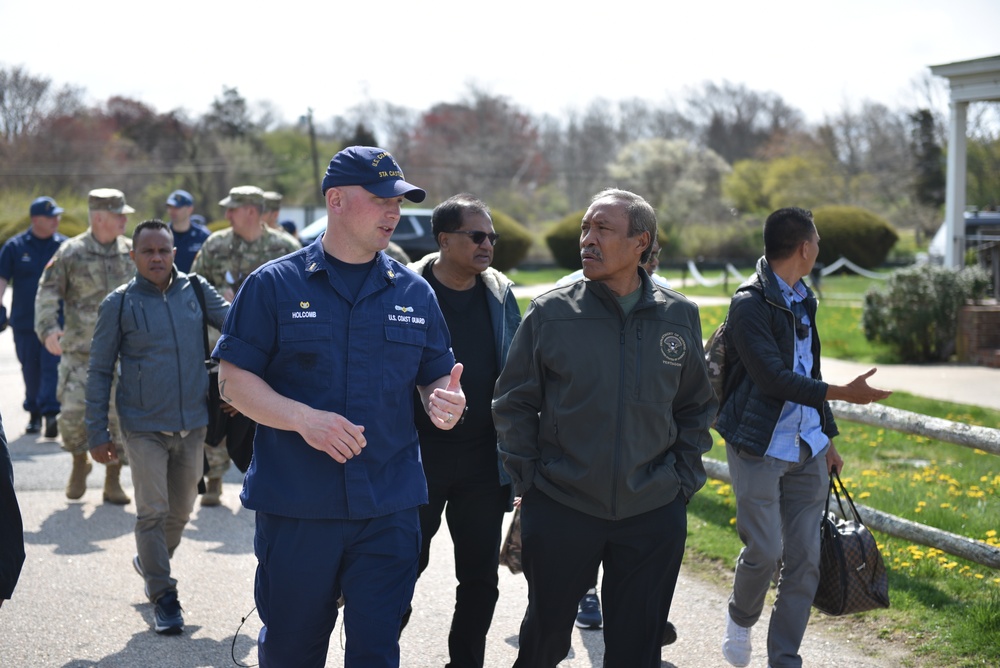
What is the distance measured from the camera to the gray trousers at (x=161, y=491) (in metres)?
5.44

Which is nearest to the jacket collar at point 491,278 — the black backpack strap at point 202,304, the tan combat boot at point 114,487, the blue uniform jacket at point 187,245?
the black backpack strap at point 202,304

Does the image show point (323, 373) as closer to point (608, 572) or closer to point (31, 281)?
point (608, 572)

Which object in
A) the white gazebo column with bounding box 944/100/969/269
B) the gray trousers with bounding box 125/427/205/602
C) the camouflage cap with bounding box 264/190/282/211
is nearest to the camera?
the gray trousers with bounding box 125/427/205/602

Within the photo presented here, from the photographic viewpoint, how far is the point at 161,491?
5.55 meters

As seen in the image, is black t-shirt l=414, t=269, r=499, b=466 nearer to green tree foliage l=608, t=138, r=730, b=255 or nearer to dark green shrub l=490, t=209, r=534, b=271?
dark green shrub l=490, t=209, r=534, b=271

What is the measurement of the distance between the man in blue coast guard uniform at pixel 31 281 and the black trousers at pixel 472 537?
7.62 m

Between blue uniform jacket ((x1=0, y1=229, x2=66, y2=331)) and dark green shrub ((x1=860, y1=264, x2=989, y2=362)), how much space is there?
11.4 metres

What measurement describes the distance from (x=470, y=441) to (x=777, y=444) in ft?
4.35

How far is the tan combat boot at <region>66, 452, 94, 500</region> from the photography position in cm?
824

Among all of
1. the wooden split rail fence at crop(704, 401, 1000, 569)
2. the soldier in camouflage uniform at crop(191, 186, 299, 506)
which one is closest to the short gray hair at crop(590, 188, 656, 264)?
the wooden split rail fence at crop(704, 401, 1000, 569)

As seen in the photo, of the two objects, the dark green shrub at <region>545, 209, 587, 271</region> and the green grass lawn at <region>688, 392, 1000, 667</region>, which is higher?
the dark green shrub at <region>545, 209, 587, 271</region>

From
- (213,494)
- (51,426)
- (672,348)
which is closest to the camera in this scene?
(672,348)

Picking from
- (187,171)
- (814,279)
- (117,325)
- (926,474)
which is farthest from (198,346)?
(187,171)

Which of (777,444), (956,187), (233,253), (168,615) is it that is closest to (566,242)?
(956,187)
